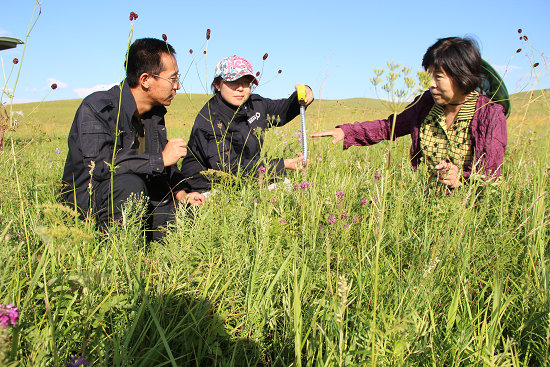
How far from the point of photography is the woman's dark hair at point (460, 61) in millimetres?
2770

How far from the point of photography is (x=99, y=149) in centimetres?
258

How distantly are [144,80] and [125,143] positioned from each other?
533 mm

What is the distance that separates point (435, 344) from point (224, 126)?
265 cm

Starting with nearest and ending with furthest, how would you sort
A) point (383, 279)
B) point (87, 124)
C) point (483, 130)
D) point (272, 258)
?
point (383, 279) → point (272, 258) → point (87, 124) → point (483, 130)

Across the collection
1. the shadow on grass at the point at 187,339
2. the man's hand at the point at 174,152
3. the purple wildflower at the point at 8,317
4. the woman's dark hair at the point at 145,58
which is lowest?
the shadow on grass at the point at 187,339

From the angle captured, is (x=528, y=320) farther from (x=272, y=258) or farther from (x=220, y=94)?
(x=220, y=94)

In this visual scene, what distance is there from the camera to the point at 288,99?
13.1ft

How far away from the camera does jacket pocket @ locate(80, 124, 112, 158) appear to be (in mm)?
2564

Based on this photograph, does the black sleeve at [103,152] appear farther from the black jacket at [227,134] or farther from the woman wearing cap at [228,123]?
the woman wearing cap at [228,123]

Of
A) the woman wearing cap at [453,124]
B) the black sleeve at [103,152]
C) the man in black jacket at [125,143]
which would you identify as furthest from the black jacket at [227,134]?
the woman wearing cap at [453,124]

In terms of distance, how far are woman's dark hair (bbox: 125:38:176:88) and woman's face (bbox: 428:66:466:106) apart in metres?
2.13

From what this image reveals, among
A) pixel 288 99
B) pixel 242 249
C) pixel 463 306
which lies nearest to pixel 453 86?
pixel 288 99

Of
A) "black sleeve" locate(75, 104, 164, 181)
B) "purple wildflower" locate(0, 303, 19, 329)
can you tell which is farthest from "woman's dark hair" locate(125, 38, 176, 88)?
"purple wildflower" locate(0, 303, 19, 329)

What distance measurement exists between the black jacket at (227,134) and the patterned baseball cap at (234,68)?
29 centimetres
